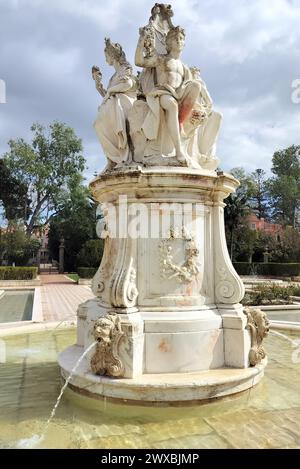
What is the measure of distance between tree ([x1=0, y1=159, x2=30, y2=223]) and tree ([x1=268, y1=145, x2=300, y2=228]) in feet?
95.7

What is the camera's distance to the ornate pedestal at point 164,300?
3.81 m

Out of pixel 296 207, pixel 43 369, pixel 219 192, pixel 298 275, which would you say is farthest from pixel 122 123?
pixel 296 207

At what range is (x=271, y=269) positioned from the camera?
36.9 meters

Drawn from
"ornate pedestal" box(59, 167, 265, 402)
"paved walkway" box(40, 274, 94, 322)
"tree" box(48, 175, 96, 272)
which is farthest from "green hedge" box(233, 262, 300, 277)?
"ornate pedestal" box(59, 167, 265, 402)

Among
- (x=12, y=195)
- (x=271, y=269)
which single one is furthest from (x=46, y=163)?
(x=271, y=269)

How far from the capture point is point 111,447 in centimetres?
301

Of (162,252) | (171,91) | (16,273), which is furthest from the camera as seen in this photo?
(16,273)

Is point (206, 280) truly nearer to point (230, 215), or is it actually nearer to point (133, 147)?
point (133, 147)

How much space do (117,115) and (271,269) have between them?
34.5m

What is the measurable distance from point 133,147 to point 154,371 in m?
2.59

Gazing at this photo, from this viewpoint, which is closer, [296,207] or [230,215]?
[230,215]

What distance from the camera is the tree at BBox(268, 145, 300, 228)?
49344 millimetres

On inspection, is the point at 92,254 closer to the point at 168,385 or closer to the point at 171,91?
the point at 171,91

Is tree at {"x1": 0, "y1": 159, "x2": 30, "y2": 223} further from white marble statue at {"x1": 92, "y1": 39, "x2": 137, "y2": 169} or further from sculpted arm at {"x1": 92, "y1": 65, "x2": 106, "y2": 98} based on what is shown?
white marble statue at {"x1": 92, "y1": 39, "x2": 137, "y2": 169}
